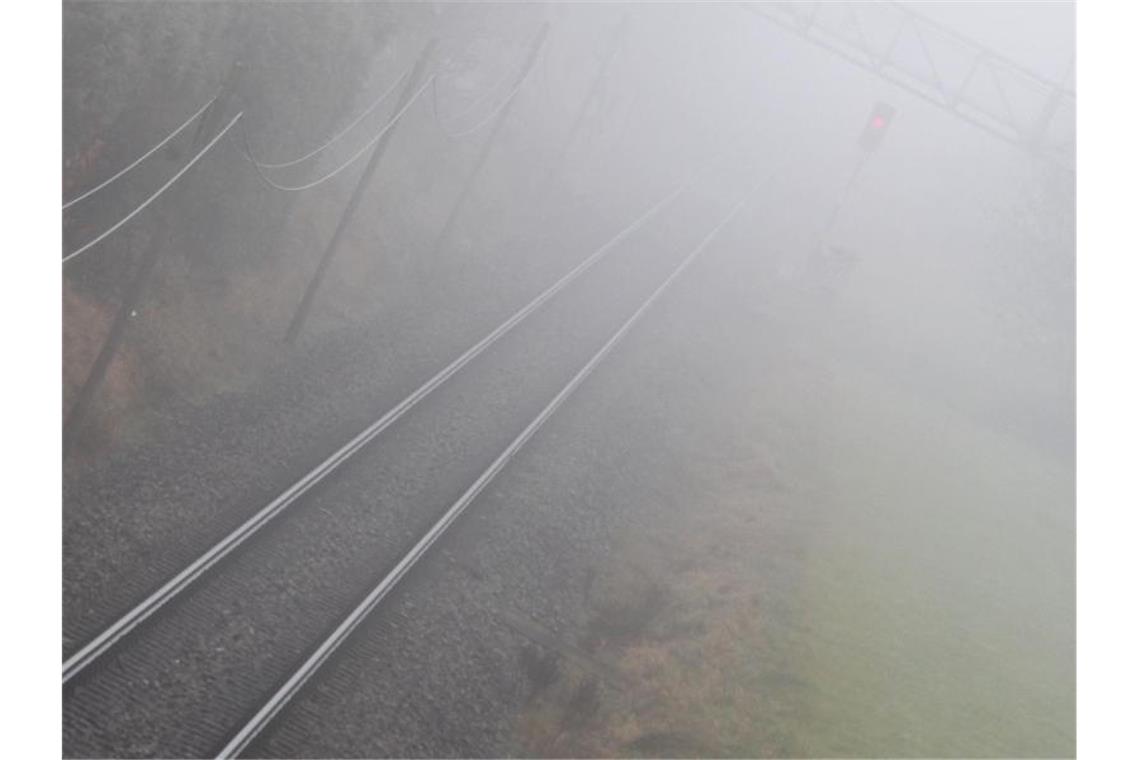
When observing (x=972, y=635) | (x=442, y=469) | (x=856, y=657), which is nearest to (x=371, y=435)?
(x=442, y=469)

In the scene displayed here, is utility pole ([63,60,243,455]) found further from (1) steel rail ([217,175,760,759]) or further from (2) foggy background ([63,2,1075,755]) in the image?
(1) steel rail ([217,175,760,759])

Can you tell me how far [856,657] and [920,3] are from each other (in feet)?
344

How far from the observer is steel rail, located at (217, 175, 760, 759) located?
32.9ft

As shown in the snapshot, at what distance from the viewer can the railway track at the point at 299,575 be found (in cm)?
980

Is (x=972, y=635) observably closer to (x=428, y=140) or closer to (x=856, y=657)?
(x=856, y=657)

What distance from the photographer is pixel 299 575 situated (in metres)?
12.4

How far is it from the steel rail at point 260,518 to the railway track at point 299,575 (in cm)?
2

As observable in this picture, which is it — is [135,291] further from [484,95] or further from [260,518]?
[484,95]

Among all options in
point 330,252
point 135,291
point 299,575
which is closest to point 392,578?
point 299,575

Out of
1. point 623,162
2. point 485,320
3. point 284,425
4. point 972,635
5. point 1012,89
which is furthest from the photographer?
point 1012,89

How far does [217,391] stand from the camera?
16.1 m

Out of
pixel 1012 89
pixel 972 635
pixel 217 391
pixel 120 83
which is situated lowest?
pixel 217 391

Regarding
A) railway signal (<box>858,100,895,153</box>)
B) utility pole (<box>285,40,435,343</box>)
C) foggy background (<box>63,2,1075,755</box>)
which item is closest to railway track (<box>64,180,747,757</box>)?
Answer: foggy background (<box>63,2,1075,755</box>)

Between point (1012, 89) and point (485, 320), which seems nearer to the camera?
point (485, 320)
